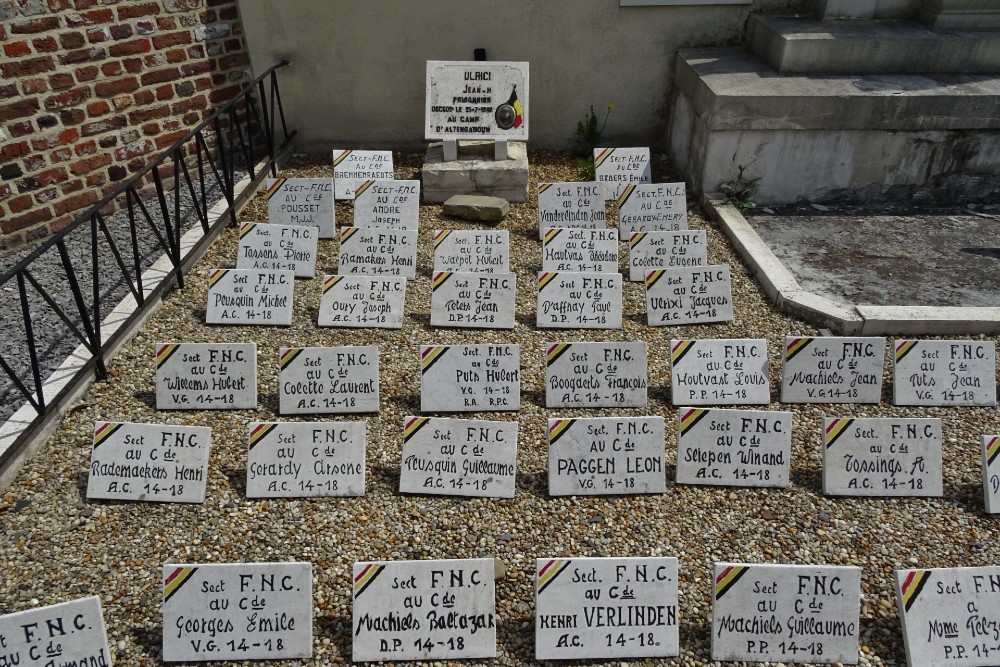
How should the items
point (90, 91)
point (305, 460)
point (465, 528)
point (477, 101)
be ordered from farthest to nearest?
point (477, 101)
point (90, 91)
point (305, 460)
point (465, 528)

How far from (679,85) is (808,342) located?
4.11 metres

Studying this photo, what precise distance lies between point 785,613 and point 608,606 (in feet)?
2.49

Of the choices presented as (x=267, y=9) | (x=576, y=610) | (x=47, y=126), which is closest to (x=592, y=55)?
(x=267, y=9)

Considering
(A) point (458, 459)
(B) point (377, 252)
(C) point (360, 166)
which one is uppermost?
(C) point (360, 166)

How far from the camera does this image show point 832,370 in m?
4.34

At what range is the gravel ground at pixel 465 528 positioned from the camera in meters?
3.22

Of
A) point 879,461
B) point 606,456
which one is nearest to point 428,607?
point 606,456

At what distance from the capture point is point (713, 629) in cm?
302

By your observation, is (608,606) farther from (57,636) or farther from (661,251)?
(661,251)

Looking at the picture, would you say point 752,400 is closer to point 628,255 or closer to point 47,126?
point 628,255

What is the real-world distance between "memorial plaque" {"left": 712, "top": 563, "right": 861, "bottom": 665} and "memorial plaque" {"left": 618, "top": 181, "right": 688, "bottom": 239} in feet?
12.2


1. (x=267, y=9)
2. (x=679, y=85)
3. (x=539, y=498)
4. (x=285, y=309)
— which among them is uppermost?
(x=267, y=9)

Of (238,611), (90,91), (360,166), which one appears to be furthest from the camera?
(360,166)

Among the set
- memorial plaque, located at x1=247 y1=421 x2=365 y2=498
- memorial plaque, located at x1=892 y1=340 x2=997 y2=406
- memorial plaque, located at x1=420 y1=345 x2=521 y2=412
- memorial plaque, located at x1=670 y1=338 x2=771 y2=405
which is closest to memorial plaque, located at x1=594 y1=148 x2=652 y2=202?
memorial plaque, located at x1=670 y1=338 x2=771 y2=405
